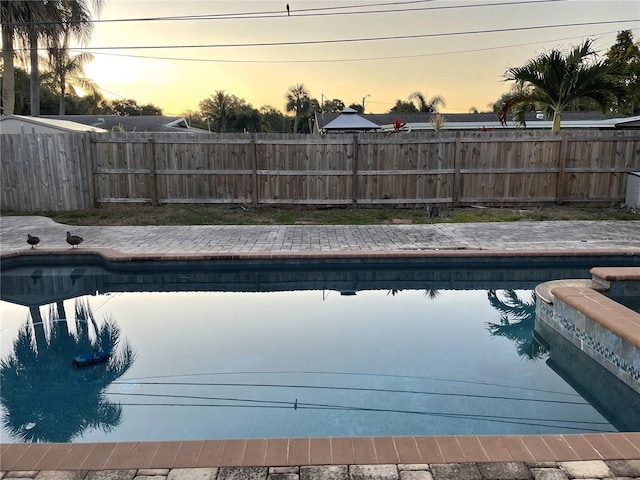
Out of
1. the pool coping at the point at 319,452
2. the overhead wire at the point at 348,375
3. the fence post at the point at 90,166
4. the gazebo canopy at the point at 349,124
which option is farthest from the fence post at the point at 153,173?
the pool coping at the point at 319,452

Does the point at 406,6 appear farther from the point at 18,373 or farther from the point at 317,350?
the point at 18,373

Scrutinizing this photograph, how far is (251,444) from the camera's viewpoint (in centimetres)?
265

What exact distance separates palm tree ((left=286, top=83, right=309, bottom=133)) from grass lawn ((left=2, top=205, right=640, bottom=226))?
3558 centimetres

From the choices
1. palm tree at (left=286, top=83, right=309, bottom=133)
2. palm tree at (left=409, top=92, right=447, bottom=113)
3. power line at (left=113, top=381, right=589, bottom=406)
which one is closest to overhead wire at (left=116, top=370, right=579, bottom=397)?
power line at (left=113, top=381, right=589, bottom=406)

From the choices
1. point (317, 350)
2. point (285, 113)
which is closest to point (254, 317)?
point (317, 350)

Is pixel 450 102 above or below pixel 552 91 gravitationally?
above

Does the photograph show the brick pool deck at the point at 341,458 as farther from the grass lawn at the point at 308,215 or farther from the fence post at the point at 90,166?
the fence post at the point at 90,166

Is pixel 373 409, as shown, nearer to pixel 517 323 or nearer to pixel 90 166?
pixel 517 323

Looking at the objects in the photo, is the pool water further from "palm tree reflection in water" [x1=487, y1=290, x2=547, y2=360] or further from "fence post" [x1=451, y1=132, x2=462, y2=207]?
"fence post" [x1=451, y1=132, x2=462, y2=207]

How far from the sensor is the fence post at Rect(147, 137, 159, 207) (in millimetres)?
10695

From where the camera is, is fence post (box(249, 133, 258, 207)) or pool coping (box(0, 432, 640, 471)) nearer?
pool coping (box(0, 432, 640, 471))

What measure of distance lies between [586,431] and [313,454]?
213 centimetres

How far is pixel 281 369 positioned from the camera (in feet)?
14.5

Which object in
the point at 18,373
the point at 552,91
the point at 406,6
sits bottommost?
the point at 18,373
